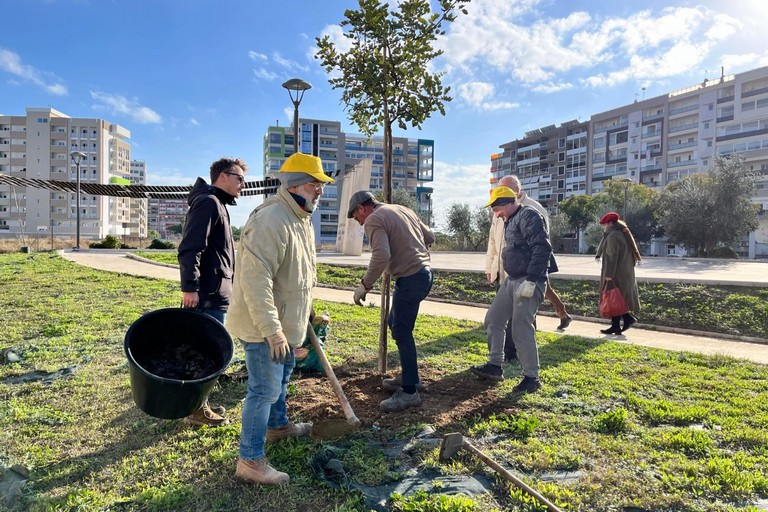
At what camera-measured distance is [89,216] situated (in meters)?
78.7

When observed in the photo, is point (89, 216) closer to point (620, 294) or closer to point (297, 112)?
point (297, 112)

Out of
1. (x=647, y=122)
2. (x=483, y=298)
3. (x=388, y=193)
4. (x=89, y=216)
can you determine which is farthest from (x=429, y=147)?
(x=388, y=193)

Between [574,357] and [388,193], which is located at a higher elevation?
[388,193]

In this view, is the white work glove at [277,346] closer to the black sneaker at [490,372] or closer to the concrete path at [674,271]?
the black sneaker at [490,372]

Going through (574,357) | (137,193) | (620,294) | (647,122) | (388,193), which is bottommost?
(574,357)

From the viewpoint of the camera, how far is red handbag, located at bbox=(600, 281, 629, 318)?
289 inches

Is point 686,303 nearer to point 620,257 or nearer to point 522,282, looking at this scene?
point 620,257

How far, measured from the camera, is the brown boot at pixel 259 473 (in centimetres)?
264

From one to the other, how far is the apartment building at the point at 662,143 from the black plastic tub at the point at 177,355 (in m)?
45.9

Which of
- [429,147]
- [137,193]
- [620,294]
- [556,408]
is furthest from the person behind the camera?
[429,147]

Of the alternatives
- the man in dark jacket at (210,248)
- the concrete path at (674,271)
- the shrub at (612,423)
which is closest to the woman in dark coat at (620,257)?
the concrete path at (674,271)

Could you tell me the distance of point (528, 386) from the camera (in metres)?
4.37

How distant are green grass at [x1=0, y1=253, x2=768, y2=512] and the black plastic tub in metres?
0.42

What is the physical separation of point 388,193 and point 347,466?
107 inches
